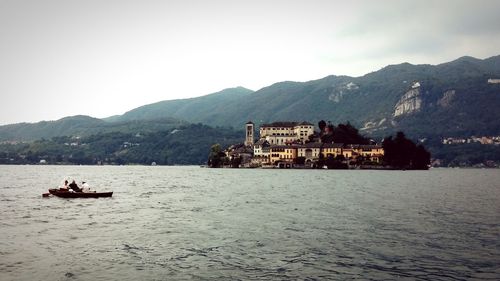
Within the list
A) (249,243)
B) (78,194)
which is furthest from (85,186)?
(249,243)

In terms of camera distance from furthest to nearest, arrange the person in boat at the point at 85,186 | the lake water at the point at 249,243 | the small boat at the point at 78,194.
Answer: the person in boat at the point at 85,186 < the small boat at the point at 78,194 < the lake water at the point at 249,243

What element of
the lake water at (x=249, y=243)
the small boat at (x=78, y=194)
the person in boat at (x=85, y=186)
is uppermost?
the person in boat at (x=85, y=186)

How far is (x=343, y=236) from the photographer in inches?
1629

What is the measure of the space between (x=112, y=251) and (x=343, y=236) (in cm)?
1900

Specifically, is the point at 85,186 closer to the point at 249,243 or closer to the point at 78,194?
the point at 78,194

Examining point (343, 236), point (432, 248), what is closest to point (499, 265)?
point (432, 248)

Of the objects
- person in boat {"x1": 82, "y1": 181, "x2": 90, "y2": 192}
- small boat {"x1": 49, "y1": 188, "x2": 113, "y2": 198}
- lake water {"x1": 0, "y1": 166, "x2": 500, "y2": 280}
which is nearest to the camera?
lake water {"x1": 0, "y1": 166, "x2": 500, "y2": 280}

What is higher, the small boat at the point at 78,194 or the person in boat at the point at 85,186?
the person in boat at the point at 85,186

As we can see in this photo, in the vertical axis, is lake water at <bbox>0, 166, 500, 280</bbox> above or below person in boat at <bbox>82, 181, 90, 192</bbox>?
below

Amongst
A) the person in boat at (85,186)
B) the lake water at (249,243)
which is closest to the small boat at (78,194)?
the person in boat at (85,186)

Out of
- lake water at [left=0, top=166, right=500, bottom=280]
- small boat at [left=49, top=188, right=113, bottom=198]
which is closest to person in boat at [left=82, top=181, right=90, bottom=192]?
small boat at [left=49, top=188, right=113, bottom=198]

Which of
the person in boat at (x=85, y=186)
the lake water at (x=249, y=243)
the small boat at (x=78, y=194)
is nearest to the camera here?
the lake water at (x=249, y=243)

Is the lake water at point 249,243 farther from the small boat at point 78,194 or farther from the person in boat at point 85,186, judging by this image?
the person in boat at point 85,186

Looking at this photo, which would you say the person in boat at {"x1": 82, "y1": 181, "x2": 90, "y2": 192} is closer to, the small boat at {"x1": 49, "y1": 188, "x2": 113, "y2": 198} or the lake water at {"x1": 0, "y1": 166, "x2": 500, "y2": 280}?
the small boat at {"x1": 49, "y1": 188, "x2": 113, "y2": 198}
